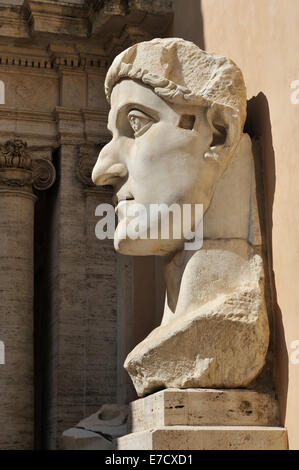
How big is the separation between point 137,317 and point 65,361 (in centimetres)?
69

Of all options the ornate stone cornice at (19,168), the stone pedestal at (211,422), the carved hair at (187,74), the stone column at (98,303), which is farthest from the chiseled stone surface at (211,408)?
the ornate stone cornice at (19,168)

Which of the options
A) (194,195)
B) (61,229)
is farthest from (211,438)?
(61,229)

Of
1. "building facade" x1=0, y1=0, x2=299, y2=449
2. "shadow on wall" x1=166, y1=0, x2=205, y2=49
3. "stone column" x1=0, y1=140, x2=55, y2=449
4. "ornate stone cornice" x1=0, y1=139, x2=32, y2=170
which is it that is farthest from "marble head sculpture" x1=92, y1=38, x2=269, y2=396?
"ornate stone cornice" x1=0, y1=139, x2=32, y2=170

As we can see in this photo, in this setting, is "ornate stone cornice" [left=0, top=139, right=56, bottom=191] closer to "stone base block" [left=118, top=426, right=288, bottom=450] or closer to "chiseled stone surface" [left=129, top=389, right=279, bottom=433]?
"chiseled stone surface" [left=129, top=389, right=279, bottom=433]

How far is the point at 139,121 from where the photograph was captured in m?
5.10

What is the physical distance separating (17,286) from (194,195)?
3.17 meters

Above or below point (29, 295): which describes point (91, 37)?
above

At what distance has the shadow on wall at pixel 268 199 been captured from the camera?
15.5 ft

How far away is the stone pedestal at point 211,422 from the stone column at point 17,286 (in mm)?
2927

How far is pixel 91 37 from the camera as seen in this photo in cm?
799

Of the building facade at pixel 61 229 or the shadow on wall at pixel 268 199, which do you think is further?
the building facade at pixel 61 229

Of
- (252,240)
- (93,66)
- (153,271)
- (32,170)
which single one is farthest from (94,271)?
(252,240)

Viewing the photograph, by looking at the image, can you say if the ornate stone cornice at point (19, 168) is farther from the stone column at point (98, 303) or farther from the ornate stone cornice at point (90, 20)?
the ornate stone cornice at point (90, 20)

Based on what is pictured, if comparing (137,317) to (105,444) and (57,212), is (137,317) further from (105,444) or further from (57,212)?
(105,444)
